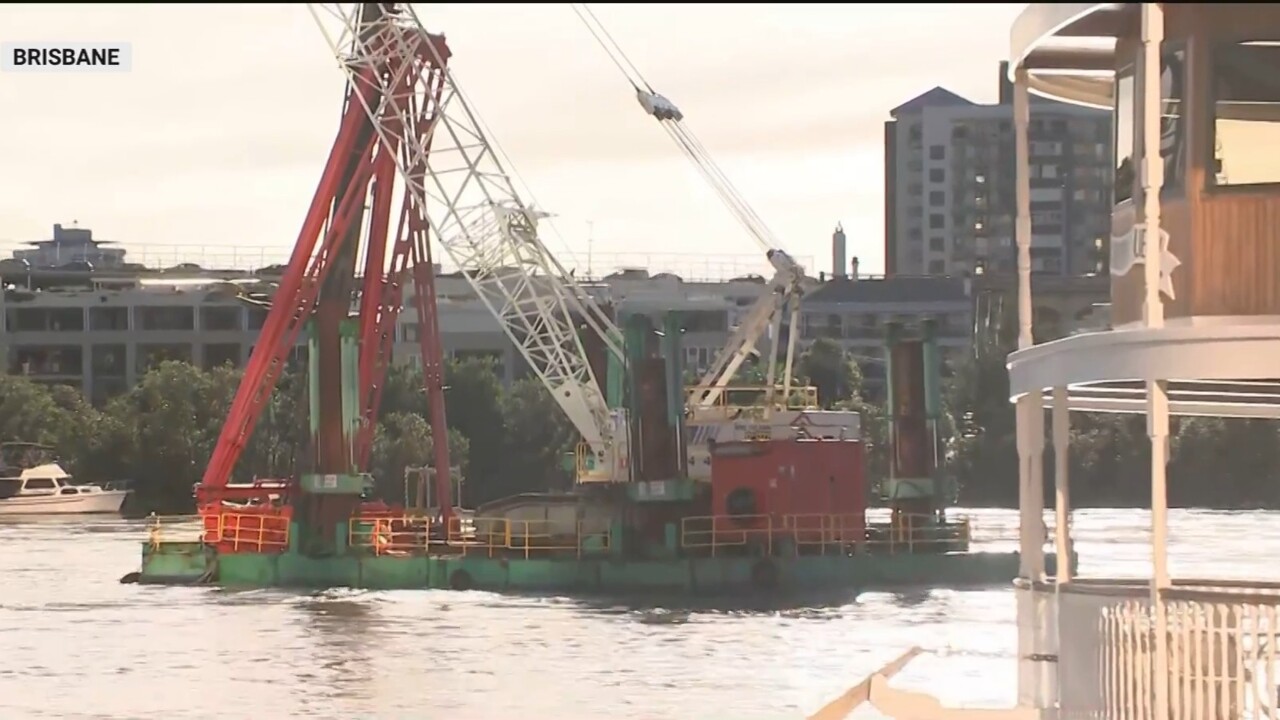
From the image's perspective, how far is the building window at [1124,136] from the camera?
12367 mm

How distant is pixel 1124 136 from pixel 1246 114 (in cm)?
111

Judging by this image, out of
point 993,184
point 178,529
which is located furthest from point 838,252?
point 178,529

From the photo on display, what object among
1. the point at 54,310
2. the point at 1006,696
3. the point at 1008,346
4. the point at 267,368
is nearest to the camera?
the point at 1006,696

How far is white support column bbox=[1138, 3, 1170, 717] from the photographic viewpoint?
10.7 metres

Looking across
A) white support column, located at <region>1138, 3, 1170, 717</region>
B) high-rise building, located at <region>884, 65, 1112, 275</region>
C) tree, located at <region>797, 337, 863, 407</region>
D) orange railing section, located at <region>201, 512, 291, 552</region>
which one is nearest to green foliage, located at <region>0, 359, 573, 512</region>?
tree, located at <region>797, 337, 863, 407</region>

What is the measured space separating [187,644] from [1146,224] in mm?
28712

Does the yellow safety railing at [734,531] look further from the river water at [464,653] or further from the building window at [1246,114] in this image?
the building window at [1246,114]

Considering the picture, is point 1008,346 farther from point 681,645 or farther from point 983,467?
point 681,645

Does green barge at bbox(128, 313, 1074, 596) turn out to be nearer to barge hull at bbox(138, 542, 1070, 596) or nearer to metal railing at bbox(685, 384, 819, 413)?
barge hull at bbox(138, 542, 1070, 596)

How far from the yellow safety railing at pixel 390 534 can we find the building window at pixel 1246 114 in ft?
119

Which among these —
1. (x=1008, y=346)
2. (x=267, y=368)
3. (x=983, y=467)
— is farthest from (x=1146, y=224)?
(x=1008, y=346)

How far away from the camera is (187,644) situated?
37.7 meters

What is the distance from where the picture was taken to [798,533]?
155 feet

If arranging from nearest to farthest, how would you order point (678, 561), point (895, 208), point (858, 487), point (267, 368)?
point (678, 561), point (858, 487), point (267, 368), point (895, 208)
